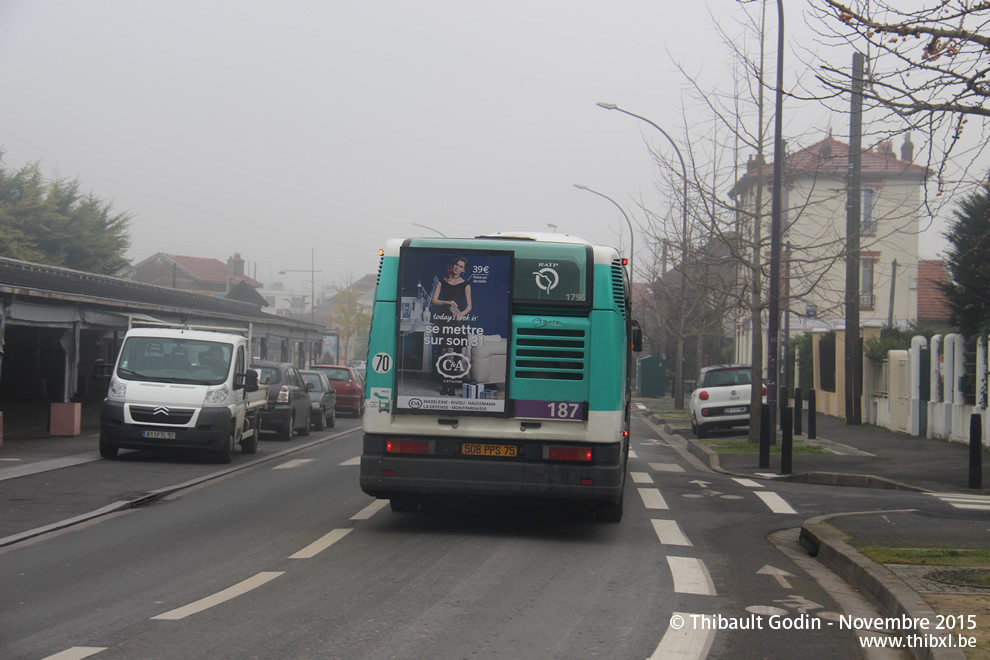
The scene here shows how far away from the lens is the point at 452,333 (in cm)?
909

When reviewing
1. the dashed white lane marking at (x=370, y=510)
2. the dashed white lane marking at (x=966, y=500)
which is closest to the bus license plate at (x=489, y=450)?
the dashed white lane marking at (x=370, y=510)

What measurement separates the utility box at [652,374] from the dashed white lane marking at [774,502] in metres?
40.3

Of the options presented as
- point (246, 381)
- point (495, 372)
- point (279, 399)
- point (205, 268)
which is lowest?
point (279, 399)

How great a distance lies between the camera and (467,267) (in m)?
9.12

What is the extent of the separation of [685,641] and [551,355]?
3.76m

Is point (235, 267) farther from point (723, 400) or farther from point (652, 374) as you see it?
point (723, 400)

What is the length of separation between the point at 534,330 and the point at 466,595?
3030 millimetres

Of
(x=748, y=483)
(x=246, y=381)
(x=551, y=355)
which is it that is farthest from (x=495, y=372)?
(x=246, y=381)

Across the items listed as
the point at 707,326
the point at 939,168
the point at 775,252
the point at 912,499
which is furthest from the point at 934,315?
the point at 939,168

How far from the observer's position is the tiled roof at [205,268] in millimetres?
103444

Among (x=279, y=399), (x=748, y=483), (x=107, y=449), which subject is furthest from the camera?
(x=279, y=399)

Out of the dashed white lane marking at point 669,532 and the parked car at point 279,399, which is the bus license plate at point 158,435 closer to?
the parked car at point 279,399

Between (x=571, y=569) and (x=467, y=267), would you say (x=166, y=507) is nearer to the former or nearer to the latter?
(x=467, y=267)

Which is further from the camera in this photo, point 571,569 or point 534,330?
point 534,330
